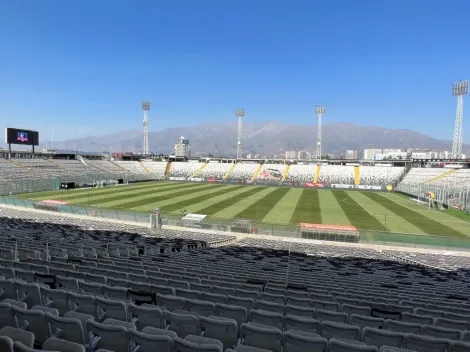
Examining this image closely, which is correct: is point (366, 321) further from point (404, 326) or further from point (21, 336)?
point (21, 336)

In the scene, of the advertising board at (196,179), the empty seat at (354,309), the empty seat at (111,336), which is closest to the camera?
the empty seat at (111,336)

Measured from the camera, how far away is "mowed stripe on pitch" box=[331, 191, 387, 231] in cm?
3672

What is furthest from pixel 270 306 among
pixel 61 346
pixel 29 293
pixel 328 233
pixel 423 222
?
pixel 423 222

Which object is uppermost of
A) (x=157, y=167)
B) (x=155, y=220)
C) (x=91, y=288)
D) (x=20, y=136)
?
(x=20, y=136)

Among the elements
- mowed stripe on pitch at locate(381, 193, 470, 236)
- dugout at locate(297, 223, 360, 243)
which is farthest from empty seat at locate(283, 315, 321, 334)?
mowed stripe on pitch at locate(381, 193, 470, 236)

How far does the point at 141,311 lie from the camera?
4664 millimetres

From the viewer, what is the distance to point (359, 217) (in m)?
42.5

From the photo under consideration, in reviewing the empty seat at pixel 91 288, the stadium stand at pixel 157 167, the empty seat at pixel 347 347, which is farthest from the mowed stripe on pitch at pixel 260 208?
the stadium stand at pixel 157 167

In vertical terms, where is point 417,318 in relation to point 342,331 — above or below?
below

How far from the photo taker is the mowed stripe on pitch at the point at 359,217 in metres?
36.7

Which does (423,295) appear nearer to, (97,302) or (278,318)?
(278,318)

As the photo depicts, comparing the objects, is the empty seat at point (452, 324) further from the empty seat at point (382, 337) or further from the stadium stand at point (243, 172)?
the stadium stand at point (243, 172)

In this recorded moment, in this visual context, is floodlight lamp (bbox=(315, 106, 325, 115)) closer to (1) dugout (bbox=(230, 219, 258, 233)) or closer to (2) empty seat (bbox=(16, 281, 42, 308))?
(1) dugout (bbox=(230, 219, 258, 233))

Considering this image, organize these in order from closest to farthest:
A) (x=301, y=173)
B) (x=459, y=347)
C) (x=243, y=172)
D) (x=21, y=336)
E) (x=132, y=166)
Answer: (x=21, y=336) < (x=459, y=347) < (x=301, y=173) < (x=243, y=172) < (x=132, y=166)
